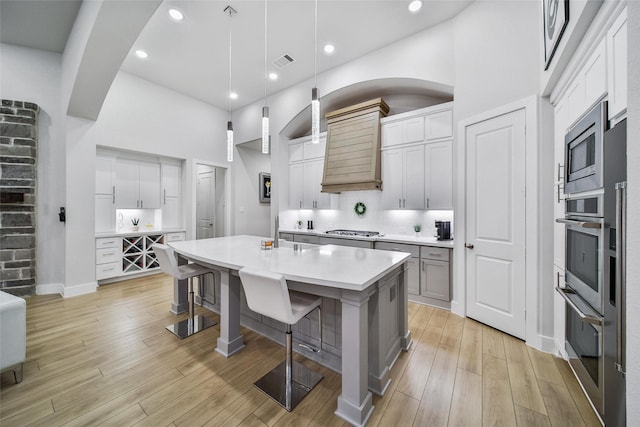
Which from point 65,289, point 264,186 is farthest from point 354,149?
point 65,289

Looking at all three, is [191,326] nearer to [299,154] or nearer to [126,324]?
[126,324]

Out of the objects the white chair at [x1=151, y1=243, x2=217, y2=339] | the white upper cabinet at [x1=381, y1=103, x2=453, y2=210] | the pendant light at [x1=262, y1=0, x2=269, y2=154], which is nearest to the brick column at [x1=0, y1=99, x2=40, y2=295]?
the white chair at [x1=151, y1=243, x2=217, y2=339]

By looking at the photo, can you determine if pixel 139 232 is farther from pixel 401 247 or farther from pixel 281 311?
pixel 401 247

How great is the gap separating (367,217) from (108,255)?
14.4ft

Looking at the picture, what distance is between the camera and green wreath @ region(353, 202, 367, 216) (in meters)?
4.39

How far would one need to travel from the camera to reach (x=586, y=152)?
154 centimetres

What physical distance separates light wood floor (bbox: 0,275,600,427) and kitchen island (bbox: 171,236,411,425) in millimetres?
130

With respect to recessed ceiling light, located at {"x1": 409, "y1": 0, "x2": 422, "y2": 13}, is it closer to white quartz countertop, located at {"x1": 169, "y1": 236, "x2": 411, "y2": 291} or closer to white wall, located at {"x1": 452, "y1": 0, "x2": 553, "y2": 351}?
white wall, located at {"x1": 452, "y1": 0, "x2": 553, "y2": 351}

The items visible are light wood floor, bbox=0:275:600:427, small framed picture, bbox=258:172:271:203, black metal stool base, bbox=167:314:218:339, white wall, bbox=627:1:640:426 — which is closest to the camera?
white wall, bbox=627:1:640:426

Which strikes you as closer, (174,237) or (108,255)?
(108,255)

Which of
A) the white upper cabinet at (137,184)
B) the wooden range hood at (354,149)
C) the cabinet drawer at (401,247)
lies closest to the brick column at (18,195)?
the white upper cabinet at (137,184)

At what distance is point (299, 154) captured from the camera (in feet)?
16.3

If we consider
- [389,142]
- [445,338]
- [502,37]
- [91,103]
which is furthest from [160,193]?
[502,37]

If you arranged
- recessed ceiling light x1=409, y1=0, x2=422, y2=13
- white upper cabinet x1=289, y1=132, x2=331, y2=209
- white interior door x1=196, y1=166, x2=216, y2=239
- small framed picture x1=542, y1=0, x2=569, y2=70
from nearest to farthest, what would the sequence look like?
small framed picture x1=542, y1=0, x2=569, y2=70 < recessed ceiling light x1=409, y1=0, x2=422, y2=13 < white upper cabinet x1=289, y1=132, x2=331, y2=209 < white interior door x1=196, y1=166, x2=216, y2=239
